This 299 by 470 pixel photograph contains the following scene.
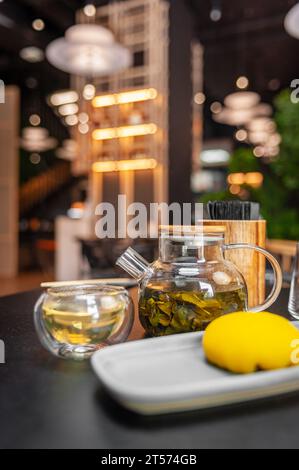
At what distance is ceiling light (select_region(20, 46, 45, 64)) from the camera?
8219 millimetres

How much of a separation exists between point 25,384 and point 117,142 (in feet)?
24.9

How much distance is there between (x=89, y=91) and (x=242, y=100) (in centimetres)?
253

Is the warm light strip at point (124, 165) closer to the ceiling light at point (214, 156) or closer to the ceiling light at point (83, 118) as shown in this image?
the ceiling light at point (83, 118)

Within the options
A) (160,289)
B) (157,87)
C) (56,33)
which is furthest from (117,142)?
(160,289)

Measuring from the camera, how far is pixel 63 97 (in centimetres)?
1124

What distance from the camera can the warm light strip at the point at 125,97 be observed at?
24.5 ft

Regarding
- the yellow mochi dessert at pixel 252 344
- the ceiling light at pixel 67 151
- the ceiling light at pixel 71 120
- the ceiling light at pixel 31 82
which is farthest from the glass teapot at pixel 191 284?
the ceiling light at pixel 67 151

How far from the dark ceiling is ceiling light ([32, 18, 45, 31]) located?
6cm

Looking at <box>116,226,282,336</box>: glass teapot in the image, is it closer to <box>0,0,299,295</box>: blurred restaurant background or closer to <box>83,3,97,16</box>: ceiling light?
<box>0,0,299,295</box>: blurred restaurant background

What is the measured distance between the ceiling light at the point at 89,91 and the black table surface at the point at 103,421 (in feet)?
24.3

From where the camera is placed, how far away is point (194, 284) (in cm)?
72

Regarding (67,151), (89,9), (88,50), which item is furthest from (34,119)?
(88,50)

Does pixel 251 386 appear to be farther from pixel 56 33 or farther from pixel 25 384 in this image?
pixel 56 33

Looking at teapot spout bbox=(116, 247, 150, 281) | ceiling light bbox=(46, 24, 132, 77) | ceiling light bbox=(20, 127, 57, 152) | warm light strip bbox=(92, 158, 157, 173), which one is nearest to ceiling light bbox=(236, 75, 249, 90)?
warm light strip bbox=(92, 158, 157, 173)
